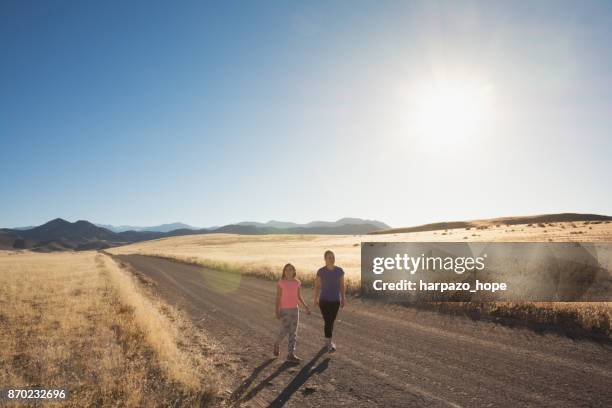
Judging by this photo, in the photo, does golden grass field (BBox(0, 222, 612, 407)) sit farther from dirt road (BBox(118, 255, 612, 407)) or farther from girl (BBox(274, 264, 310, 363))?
girl (BBox(274, 264, 310, 363))

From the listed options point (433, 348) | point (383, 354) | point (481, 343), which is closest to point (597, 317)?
point (481, 343)

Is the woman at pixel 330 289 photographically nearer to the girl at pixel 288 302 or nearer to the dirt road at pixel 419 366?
the girl at pixel 288 302

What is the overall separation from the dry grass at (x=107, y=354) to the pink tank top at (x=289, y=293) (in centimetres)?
232

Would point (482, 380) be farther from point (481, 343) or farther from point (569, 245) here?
point (569, 245)

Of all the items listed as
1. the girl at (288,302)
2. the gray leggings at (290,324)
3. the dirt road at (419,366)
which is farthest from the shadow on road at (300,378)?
the gray leggings at (290,324)

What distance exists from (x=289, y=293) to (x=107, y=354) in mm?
5157

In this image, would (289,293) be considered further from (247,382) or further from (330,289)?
(247,382)

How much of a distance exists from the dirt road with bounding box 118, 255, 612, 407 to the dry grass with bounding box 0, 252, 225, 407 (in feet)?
3.54

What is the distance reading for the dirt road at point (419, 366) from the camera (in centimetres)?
677

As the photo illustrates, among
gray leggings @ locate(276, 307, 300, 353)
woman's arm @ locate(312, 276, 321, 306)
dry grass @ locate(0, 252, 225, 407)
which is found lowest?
dry grass @ locate(0, 252, 225, 407)

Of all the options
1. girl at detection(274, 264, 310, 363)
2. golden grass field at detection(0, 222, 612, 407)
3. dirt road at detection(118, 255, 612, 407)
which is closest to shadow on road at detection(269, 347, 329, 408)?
dirt road at detection(118, 255, 612, 407)

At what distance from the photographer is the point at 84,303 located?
1764 centimetres

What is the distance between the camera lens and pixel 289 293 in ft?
29.6

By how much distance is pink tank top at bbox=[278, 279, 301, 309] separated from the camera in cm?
901
